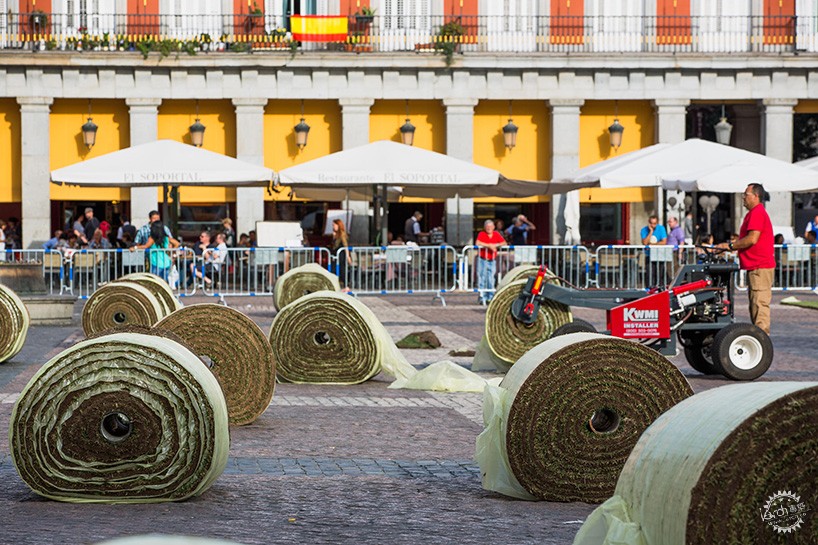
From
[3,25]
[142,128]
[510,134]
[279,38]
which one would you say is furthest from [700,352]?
[3,25]

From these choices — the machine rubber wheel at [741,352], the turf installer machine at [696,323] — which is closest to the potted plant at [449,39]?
the turf installer machine at [696,323]

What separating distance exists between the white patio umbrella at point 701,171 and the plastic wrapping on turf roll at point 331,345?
1348cm

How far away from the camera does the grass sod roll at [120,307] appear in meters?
18.6

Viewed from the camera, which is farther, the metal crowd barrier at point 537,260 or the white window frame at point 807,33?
the white window frame at point 807,33

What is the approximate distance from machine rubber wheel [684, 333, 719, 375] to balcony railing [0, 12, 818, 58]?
79.3ft

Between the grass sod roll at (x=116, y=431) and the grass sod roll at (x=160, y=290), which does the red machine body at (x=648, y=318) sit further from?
the grass sod roll at (x=116, y=431)

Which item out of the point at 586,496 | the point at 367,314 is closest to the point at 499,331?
the point at 367,314

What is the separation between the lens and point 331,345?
15.1m

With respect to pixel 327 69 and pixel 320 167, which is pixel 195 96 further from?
pixel 320 167

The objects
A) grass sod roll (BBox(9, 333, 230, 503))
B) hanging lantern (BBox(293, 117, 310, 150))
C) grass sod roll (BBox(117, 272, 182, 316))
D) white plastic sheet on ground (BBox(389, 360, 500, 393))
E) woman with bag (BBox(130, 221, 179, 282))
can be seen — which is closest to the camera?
grass sod roll (BBox(9, 333, 230, 503))

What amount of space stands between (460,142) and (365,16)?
3.98 metres

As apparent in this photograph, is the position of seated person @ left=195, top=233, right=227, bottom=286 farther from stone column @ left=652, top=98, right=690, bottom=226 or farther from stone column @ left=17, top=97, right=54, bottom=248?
stone column @ left=652, top=98, right=690, bottom=226

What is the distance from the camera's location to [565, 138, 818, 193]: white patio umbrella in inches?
1081

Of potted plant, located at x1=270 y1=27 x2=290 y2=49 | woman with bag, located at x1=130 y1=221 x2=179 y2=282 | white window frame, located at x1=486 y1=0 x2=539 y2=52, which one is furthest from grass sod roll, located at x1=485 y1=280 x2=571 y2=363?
white window frame, located at x1=486 y1=0 x2=539 y2=52
